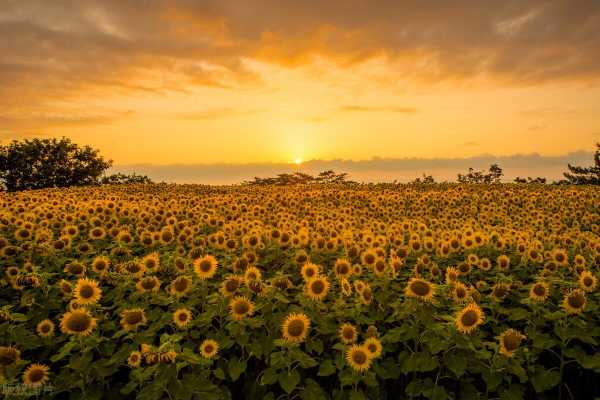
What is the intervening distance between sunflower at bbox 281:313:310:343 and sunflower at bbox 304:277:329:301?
59 centimetres

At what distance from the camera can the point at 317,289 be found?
615 cm

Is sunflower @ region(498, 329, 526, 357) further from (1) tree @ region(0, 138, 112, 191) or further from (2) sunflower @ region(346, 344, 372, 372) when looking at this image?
(1) tree @ region(0, 138, 112, 191)

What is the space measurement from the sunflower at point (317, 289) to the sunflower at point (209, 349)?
130cm

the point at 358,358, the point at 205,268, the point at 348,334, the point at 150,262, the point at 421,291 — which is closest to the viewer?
the point at 358,358

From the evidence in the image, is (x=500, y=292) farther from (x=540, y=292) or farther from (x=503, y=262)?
(x=503, y=262)

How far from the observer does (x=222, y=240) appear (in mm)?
9141

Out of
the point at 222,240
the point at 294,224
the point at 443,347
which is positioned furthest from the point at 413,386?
the point at 294,224

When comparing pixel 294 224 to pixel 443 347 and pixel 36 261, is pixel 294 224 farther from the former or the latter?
pixel 443 347

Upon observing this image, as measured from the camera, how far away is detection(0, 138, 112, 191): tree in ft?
134

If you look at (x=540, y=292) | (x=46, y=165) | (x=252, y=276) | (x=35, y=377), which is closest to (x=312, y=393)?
(x=252, y=276)

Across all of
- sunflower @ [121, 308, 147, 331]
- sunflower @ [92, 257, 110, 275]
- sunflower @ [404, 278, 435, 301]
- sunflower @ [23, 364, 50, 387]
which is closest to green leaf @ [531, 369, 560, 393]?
sunflower @ [404, 278, 435, 301]

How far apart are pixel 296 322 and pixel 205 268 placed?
6.25 feet

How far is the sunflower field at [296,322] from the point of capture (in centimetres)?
543

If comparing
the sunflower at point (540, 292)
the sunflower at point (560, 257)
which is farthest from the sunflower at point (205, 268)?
the sunflower at point (560, 257)
